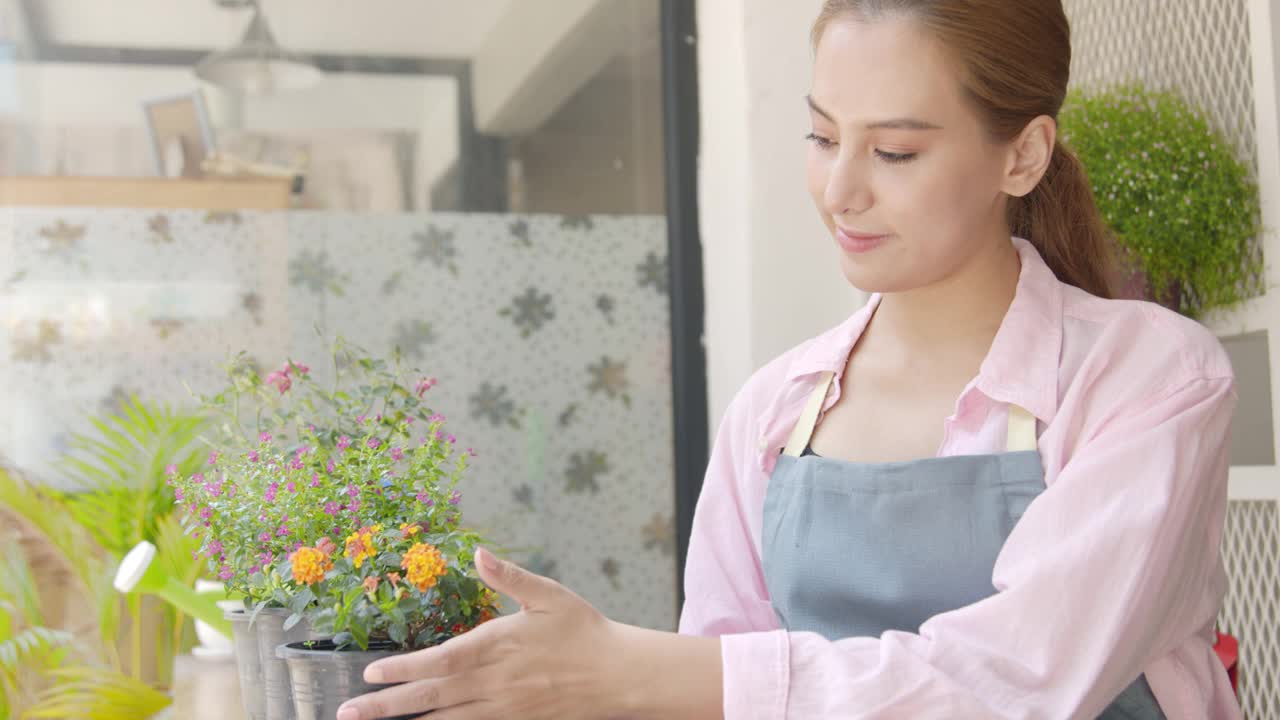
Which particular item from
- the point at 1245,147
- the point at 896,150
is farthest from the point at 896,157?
the point at 1245,147

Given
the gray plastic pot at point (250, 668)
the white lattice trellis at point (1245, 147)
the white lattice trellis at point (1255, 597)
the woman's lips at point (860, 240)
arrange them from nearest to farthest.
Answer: the gray plastic pot at point (250, 668) < the woman's lips at point (860, 240) < the white lattice trellis at point (1245, 147) < the white lattice trellis at point (1255, 597)

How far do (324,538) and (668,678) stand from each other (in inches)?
11.7

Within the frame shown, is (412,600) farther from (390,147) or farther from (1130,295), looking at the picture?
(390,147)

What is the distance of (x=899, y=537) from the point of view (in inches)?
48.8

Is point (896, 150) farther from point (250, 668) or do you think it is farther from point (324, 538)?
point (250, 668)

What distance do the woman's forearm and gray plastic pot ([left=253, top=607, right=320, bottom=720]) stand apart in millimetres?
252

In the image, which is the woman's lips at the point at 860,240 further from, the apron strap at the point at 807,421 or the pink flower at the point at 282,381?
the pink flower at the point at 282,381

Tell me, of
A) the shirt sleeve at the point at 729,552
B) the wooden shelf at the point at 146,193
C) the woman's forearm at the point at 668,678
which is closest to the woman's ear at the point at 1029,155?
the shirt sleeve at the point at 729,552

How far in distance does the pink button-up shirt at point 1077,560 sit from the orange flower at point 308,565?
326mm

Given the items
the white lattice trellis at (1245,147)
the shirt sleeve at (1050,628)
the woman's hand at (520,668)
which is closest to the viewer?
the woman's hand at (520,668)

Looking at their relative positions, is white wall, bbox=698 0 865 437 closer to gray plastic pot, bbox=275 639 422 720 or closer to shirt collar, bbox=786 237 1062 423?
shirt collar, bbox=786 237 1062 423

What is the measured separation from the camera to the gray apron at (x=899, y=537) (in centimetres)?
120

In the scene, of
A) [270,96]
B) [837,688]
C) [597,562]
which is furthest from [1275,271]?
[270,96]

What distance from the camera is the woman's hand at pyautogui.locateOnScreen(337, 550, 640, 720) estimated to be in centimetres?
90
